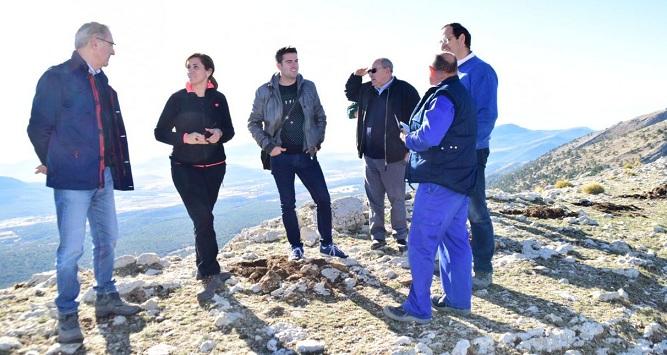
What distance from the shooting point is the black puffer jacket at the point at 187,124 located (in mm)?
5699

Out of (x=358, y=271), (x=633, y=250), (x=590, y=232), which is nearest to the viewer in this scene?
(x=358, y=271)

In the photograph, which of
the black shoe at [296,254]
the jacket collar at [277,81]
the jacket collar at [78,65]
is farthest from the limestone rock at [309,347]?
the jacket collar at [277,81]

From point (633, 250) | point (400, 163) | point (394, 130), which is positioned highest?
point (394, 130)

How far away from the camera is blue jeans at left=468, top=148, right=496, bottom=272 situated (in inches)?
224

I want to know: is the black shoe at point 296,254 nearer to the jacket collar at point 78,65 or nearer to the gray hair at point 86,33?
the jacket collar at point 78,65

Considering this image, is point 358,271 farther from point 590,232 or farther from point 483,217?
point 590,232

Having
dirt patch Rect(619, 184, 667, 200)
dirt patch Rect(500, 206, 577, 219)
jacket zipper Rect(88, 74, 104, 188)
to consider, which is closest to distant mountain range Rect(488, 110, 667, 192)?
dirt patch Rect(619, 184, 667, 200)

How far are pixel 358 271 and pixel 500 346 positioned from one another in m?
2.38

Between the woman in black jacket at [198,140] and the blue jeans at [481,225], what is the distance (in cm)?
316

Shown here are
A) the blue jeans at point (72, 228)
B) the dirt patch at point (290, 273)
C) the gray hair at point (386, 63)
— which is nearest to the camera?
the blue jeans at point (72, 228)

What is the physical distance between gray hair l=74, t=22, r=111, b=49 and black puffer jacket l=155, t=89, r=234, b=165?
1297 millimetres

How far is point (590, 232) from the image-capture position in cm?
931

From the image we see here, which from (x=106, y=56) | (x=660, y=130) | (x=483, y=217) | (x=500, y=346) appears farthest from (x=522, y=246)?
(x=660, y=130)

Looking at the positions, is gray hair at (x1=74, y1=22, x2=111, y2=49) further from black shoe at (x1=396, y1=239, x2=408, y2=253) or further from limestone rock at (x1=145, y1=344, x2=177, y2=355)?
black shoe at (x1=396, y1=239, x2=408, y2=253)
